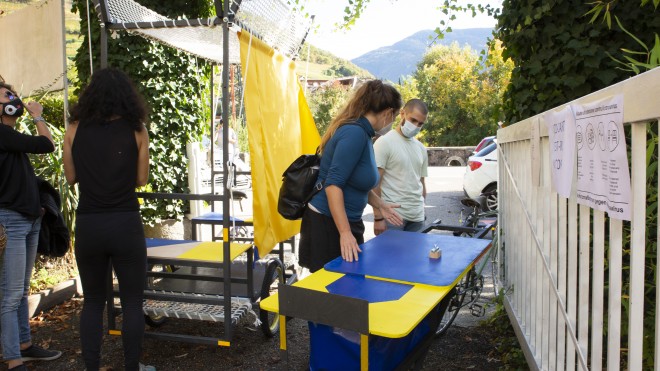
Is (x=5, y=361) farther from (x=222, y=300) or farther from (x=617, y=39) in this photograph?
(x=617, y=39)

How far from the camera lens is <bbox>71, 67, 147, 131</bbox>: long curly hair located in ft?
9.43

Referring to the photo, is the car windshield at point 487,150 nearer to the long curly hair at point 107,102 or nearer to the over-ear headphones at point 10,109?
the long curly hair at point 107,102

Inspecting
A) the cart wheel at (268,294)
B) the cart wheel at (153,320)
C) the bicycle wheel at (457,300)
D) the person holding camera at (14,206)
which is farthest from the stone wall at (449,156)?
the person holding camera at (14,206)

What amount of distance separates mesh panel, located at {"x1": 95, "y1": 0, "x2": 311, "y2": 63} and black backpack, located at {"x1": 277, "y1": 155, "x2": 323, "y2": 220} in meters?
1.07

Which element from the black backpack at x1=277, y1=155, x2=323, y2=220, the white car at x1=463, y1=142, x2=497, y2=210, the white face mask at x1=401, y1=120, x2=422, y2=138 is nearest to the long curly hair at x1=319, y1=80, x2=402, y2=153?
A: the black backpack at x1=277, y1=155, x2=323, y2=220

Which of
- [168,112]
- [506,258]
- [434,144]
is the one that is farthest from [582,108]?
[434,144]

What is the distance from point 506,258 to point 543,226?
1.56 metres

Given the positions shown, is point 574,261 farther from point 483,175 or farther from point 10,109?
point 483,175

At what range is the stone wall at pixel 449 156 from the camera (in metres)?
24.6

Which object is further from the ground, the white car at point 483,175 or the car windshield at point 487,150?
the car windshield at point 487,150

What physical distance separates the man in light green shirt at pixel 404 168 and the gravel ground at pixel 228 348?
94 cm

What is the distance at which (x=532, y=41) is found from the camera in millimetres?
3316

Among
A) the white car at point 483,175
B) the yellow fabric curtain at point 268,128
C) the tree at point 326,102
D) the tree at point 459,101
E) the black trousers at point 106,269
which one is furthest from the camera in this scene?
the tree at point 326,102

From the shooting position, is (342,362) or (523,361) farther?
(523,361)
